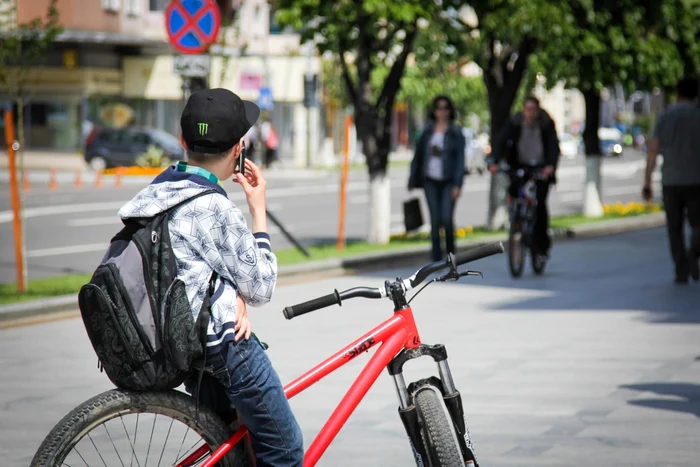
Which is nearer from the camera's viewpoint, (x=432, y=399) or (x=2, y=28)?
(x=432, y=399)

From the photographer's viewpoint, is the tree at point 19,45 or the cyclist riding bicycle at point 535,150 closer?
the tree at point 19,45

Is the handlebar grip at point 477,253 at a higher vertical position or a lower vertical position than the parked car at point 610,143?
higher

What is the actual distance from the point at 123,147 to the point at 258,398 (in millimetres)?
42233

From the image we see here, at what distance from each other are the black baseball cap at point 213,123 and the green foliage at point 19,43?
9.03m

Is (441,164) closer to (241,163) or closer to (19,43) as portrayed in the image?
(19,43)

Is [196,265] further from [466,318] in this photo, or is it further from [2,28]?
[2,28]

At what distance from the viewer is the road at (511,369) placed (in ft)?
21.6

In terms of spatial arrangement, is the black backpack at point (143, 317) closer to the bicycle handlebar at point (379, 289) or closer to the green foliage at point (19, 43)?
the bicycle handlebar at point (379, 289)

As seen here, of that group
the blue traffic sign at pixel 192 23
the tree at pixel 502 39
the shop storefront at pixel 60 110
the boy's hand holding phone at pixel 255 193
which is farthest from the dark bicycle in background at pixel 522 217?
the shop storefront at pixel 60 110

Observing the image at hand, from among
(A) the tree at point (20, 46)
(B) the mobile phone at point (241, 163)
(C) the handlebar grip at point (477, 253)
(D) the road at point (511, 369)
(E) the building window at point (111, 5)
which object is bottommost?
(D) the road at point (511, 369)

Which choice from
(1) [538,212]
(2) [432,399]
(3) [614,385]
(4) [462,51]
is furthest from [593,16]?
(2) [432,399]

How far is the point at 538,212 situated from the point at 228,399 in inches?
412

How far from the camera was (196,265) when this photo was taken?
398 centimetres

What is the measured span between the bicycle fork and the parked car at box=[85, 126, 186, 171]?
41.2 m
